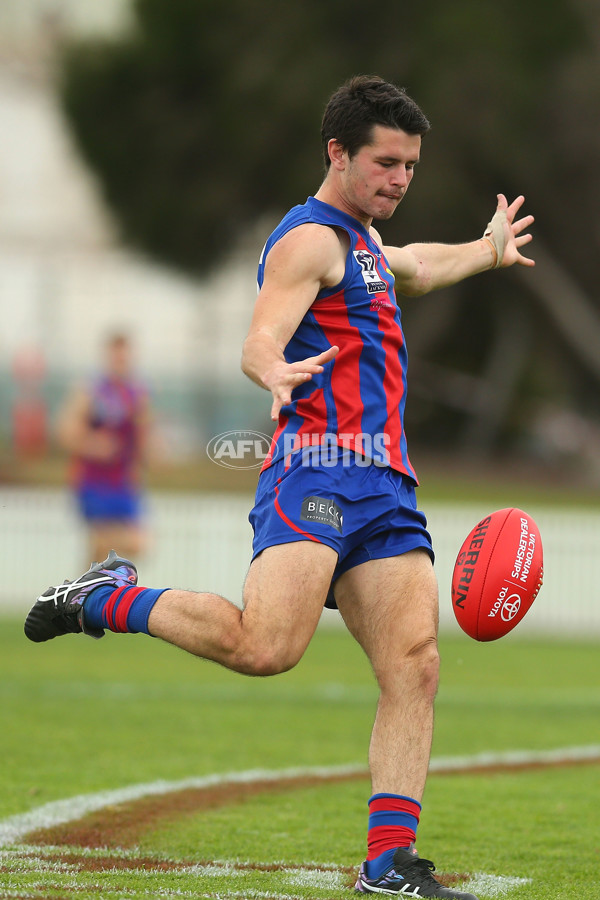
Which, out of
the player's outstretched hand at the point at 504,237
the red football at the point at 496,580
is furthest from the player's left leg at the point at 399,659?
the player's outstretched hand at the point at 504,237

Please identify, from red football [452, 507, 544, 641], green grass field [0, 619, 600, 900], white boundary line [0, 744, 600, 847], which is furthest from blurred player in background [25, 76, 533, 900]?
white boundary line [0, 744, 600, 847]

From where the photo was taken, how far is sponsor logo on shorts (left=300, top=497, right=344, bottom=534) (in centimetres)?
432

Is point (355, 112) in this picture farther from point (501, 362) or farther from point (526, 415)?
point (526, 415)

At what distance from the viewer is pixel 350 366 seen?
4480 millimetres

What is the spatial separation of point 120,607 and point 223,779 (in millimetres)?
2197

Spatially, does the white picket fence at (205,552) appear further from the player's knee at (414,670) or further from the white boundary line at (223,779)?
the player's knee at (414,670)

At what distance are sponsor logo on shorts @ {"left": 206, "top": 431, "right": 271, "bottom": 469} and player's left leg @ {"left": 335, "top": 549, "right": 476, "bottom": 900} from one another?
98 centimetres

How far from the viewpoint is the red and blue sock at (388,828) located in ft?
14.1

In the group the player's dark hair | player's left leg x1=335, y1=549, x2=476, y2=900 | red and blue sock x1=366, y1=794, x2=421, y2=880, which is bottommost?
red and blue sock x1=366, y1=794, x2=421, y2=880

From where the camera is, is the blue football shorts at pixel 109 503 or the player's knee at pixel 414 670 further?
the blue football shorts at pixel 109 503

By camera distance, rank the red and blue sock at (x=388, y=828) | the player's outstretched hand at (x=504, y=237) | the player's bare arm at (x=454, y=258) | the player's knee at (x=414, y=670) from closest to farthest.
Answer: the red and blue sock at (x=388, y=828)
the player's knee at (x=414, y=670)
the player's bare arm at (x=454, y=258)
the player's outstretched hand at (x=504, y=237)

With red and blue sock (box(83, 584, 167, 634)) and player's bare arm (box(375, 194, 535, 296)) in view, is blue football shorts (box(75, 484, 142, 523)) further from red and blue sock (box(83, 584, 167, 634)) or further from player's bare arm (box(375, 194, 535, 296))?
red and blue sock (box(83, 584, 167, 634))

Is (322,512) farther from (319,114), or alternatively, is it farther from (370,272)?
(319,114)

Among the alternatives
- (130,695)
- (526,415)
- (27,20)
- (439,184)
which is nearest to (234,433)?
(130,695)
